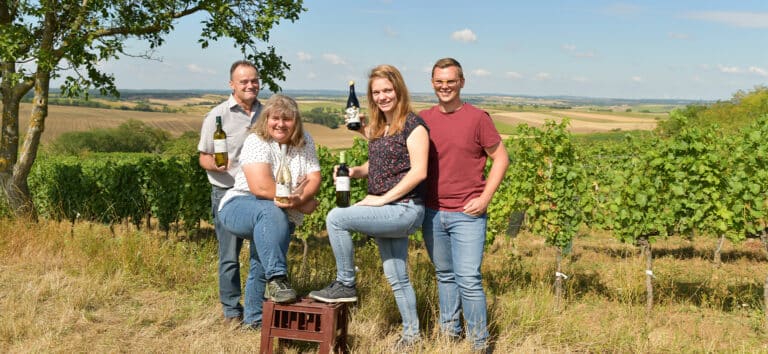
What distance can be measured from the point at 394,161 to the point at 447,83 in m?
0.56

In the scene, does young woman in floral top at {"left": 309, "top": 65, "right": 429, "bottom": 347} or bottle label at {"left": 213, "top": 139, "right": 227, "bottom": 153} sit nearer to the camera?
young woman in floral top at {"left": 309, "top": 65, "right": 429, "bottom": 347}

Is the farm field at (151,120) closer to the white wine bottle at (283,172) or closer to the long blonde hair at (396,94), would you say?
the white wine bottle at (283,172)

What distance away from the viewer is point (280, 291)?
352 centimetres

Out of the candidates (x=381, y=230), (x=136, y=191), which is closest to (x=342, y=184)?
(x=381, y=230)

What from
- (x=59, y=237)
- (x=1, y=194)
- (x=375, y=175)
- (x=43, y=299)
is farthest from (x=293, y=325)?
(x=1, y=194)

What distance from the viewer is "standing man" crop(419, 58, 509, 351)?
3.45m

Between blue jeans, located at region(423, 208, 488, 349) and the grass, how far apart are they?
0.17 m

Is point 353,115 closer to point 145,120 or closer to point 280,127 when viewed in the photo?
point 280,127

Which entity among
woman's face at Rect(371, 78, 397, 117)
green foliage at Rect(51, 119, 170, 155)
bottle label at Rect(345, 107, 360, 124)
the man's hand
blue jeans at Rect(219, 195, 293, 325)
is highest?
woman's face at Rect(371, 78, 397, 117)

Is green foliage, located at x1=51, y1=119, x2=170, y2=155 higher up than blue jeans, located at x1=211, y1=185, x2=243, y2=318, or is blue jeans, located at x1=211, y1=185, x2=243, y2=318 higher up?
blue jeans, located at x1=211, y1=185, x2=243, y2=318

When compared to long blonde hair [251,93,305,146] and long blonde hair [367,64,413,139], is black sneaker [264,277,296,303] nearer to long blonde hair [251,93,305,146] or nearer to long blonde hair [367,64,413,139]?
long blonde hair [251,93,305,146]

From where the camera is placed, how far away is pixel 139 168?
33.0 feet

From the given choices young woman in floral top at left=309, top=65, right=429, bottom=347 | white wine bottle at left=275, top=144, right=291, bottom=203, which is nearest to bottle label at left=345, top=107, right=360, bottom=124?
young woman in floral top at left=309, top=65, right=429, bottom=347

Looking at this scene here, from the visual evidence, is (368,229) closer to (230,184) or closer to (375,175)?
(375,175)
